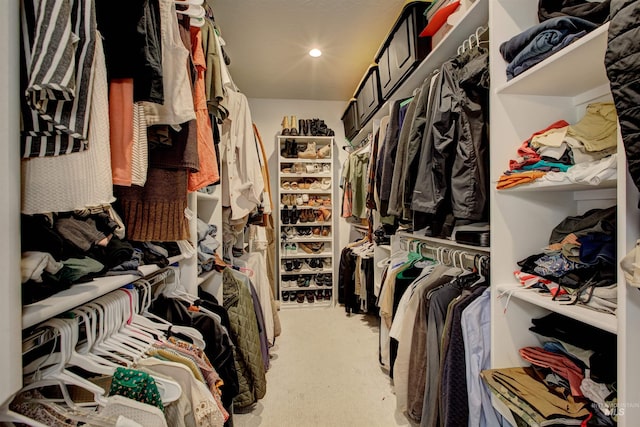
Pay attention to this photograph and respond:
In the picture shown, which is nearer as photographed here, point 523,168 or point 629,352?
point 629,352

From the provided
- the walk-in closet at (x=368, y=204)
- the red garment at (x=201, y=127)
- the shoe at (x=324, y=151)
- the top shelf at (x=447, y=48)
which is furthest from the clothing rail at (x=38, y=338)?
the shoe at (x=324, y=151)

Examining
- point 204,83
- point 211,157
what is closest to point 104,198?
point 211,157

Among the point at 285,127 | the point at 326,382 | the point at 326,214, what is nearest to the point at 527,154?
the point at 326,382

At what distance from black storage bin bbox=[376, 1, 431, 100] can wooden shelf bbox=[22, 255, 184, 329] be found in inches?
67.8

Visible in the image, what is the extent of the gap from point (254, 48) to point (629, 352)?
274cm

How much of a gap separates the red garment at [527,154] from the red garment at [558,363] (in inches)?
24.9

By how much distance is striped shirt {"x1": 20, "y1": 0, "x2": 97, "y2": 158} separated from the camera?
444 millimetres

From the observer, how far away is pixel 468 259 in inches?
57.2

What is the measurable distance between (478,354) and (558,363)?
0.79 feet

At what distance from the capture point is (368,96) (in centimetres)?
258

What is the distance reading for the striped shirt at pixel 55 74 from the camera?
1.46 feet

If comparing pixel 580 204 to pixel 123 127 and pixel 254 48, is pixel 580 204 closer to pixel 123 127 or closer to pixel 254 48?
pixel 123 127

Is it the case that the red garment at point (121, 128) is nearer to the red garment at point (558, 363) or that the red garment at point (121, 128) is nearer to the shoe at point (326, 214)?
the red garment at point (558, 363)

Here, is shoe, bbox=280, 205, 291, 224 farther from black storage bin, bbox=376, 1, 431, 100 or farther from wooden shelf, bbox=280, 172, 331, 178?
black storage bin, bbox=376, 1, 431, 100
